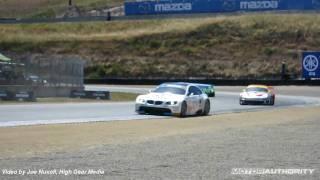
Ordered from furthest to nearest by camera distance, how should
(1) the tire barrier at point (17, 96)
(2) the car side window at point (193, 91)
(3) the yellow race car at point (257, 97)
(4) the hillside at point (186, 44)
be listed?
1. (4) the hillside at point (186, 44)
2. (3) the yellow race car at point (257, 97)
3. (1) the tire barrier at point (17, 96)
4. (2) the car side window at point (193, 91)

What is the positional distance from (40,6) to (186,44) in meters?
52.5

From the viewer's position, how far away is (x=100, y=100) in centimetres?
4166

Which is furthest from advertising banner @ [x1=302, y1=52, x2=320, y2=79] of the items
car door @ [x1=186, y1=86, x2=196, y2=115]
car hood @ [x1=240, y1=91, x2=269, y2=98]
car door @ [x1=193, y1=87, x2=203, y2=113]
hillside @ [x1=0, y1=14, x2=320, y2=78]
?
car door @ [x1=186, y1=86, x2=196, y2=115]

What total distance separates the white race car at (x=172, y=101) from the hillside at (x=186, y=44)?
44283 millimetres

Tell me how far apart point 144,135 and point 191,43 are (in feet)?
217

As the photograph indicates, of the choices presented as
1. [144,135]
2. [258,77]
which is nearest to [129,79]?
[258,77]

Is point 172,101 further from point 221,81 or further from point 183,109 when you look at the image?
point 221,81

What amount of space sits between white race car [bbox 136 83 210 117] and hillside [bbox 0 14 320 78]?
145 feet

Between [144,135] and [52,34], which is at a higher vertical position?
[144,135]

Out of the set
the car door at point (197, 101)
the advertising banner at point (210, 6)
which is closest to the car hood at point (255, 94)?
the car door at point (197, 101)

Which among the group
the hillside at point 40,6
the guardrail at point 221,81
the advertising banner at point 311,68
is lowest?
the guardrail at point 221,81

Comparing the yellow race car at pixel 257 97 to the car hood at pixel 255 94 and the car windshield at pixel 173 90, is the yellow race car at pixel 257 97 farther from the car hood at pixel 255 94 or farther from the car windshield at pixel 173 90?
the car windshield at pixel 173 90

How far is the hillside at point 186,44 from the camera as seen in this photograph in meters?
76.6

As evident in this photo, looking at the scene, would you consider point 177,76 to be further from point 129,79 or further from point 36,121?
point 36,121
